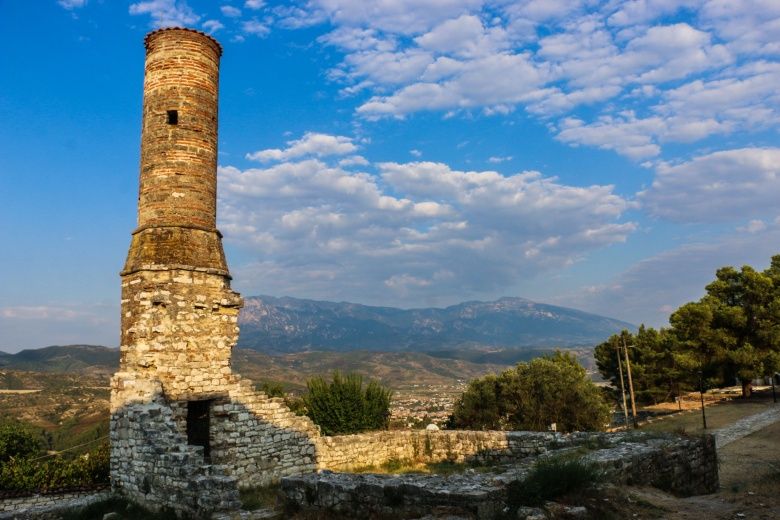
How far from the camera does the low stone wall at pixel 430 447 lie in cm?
1628

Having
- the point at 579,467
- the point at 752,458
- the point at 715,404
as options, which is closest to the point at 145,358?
the point at 579,467

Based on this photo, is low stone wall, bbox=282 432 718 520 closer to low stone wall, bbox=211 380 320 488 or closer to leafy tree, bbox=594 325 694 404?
low stone wall, bbox=211 380 320 488

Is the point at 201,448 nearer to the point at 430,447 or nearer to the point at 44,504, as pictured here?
the point at 44,504

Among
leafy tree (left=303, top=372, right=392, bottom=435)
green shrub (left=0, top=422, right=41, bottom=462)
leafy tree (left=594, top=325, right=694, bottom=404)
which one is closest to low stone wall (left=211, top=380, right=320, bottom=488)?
leafy tree (left=303, top=372, right=392, bottom=435)

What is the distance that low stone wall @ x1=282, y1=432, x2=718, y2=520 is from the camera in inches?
300

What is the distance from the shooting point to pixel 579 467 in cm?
837

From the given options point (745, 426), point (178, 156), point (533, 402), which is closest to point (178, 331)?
point (178, 156)

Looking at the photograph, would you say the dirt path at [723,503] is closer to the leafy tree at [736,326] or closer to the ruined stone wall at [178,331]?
the ruined stone wall at [178,331]

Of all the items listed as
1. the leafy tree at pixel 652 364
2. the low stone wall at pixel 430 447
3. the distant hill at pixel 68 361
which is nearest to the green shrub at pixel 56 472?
the low stone wall at pixel 430 447

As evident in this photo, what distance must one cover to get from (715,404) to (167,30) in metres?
40.8

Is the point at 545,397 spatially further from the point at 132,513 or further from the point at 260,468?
the point at 132,513

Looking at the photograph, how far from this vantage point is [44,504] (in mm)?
14719

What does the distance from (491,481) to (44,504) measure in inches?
523

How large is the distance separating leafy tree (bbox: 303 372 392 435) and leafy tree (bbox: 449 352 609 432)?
6.03 meters
